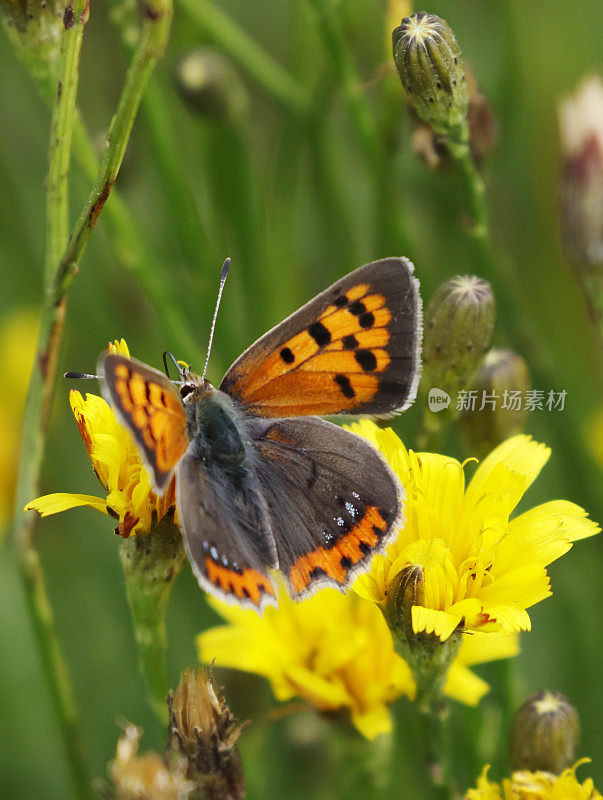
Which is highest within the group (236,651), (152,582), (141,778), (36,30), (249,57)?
(249,57)

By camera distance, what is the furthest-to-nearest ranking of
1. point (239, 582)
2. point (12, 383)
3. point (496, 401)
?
point (12, 383) < point (496, 401) < point (239, 582)

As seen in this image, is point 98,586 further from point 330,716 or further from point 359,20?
point 359,20

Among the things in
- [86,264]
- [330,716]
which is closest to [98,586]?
[86,264]

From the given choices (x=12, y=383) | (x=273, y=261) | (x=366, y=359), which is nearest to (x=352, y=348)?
(x=366, y=359)

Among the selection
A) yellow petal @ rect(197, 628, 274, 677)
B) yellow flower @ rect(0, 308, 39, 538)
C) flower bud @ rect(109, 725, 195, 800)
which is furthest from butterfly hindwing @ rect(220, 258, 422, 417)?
yellow flower @ rect(0, 308, 39, 538)

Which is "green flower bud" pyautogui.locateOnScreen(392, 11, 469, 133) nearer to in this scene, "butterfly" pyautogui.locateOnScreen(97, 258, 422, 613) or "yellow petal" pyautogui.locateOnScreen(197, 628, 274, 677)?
"butterfly" pyautogui.locateOnScreen(97, 258, 422, 613)

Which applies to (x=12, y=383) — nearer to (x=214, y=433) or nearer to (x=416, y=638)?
(x=214, y=433)
